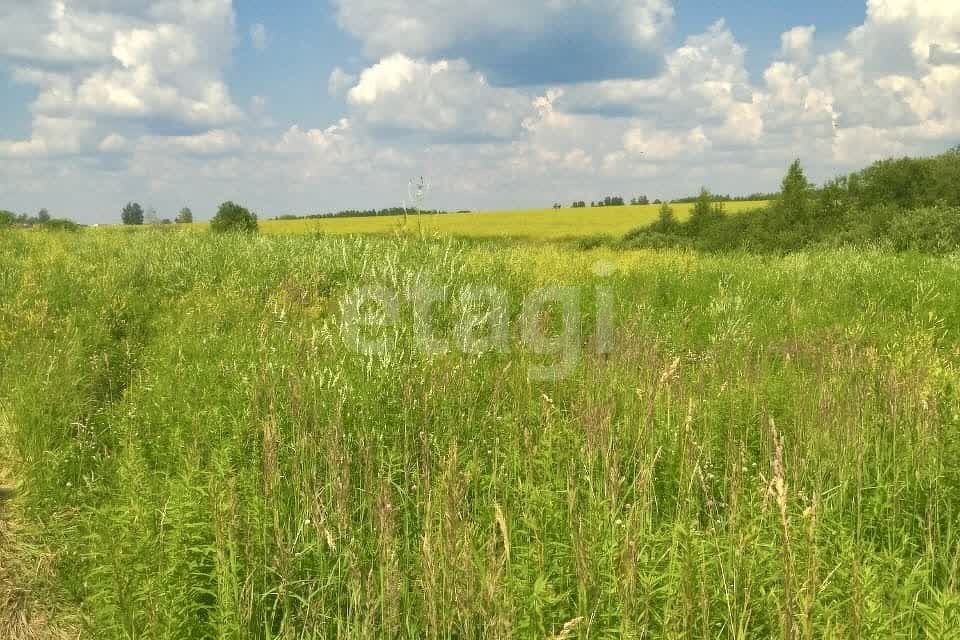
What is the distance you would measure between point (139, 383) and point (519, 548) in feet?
13.7

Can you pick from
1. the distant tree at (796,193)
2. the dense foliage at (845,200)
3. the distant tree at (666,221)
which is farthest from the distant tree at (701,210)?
the distant tree at (796,193)

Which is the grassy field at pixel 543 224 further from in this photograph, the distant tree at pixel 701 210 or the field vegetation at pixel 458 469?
the field vegetation at pixel 458 469

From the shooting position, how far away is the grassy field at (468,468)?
2352 millimetres

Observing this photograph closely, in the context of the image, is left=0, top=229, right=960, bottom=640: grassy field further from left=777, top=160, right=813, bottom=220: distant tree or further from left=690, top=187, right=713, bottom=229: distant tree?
left=690, top=187, right=713, bottom=229: distant tree

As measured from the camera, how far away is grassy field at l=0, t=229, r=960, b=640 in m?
2.35

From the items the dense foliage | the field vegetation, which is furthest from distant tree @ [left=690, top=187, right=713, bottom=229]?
the field vegetation

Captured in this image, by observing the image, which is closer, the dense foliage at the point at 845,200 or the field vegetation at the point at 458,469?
the field vegetation at the point at 458,469

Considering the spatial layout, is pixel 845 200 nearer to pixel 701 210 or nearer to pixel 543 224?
pixel 701 210

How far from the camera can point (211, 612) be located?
9.10 feet

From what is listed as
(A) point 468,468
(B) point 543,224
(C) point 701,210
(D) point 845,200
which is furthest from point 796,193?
(A) point 468,468

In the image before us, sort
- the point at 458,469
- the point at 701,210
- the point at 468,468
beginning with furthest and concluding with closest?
the point at 701,210 < the point at 468,468 < the point at 458,469

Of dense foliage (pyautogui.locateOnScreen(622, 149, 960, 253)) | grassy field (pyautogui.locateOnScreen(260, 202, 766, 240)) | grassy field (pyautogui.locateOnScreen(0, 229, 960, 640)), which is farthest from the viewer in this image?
grassy field (pyautogui.locateOnScreen(260, 202, 766, 240))

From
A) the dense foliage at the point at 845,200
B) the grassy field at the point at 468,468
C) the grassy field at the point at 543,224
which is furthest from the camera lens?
the grassy field at the point at 543,224

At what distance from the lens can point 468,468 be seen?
3395 mm
